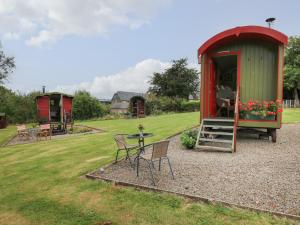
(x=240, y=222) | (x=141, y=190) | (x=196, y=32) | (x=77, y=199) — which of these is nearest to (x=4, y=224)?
(x=77, y=199)

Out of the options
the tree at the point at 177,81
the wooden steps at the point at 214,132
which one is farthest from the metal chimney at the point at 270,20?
the tree at the point at 177,81

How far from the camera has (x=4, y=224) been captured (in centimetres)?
276

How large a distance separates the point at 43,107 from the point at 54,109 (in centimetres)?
84

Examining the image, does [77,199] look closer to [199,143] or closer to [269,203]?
[269,203]

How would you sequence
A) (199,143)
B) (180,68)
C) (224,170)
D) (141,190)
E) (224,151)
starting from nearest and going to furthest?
(141,190)
(224,170)
(224,151)
(199,143)
(180,68)

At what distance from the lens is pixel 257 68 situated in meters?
7.18

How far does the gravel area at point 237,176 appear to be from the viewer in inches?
124

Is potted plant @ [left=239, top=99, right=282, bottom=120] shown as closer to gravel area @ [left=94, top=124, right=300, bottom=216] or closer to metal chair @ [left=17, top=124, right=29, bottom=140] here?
gravel area @ [left=94, top=124, right=300, bottom=216]

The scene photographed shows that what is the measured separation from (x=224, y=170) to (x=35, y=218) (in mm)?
3408

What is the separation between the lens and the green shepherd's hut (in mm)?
6585

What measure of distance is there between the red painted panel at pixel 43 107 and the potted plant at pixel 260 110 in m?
11.5

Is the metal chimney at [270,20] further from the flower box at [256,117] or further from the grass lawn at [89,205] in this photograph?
the grass lawn at [89,205]

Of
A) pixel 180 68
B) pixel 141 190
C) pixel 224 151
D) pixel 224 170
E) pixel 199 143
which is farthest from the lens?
pixel 180 68

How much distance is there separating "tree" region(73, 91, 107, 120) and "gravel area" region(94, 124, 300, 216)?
57.9ft
